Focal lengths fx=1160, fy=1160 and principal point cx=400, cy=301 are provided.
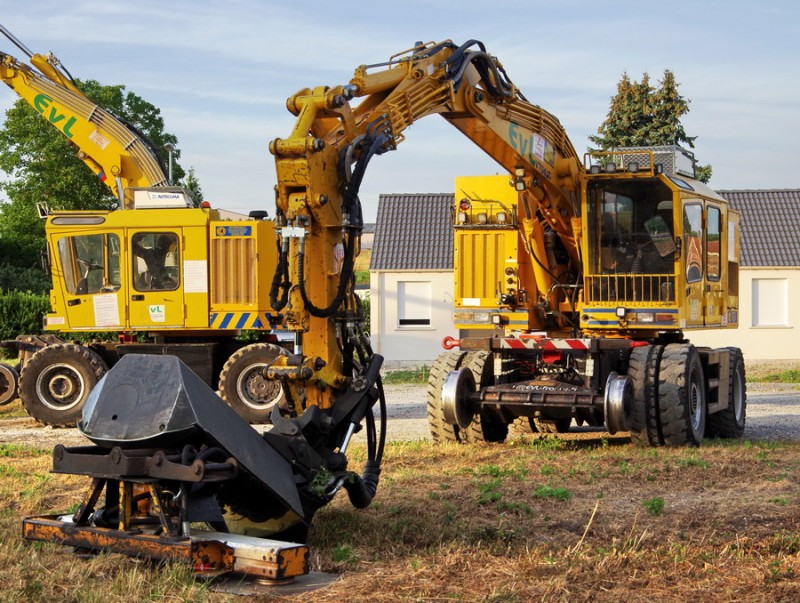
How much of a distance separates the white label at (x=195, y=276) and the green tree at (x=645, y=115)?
27.4m

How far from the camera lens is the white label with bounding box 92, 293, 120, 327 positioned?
55.7 feet

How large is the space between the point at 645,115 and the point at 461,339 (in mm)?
30429

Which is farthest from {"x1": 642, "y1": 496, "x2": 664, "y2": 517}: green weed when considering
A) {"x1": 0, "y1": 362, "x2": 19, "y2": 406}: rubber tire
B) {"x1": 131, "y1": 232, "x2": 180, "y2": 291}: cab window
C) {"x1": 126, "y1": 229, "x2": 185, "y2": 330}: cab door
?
{"x1": 0, "y1": 362, "x2": 19, "y2": 406}: rubber tire

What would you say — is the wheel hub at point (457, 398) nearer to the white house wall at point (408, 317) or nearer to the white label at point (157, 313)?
the white label at point (157, 313)

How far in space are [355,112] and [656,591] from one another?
5.02 m

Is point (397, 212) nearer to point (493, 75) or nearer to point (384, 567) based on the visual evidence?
point (493, 75)

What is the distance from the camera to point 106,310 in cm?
1703

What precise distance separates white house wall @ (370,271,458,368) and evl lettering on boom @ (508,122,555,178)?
699 inches

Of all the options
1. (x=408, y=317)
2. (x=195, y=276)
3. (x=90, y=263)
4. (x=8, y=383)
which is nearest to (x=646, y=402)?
(x=195, y=276)

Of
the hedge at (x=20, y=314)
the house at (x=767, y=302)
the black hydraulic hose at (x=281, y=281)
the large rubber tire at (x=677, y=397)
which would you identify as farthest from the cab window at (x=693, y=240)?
the hedge at (x=20, y=314)

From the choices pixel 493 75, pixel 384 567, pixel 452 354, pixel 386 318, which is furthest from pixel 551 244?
pixel 386 318

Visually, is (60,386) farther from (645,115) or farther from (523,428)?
(645,115)

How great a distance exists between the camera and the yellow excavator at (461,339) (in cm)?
699

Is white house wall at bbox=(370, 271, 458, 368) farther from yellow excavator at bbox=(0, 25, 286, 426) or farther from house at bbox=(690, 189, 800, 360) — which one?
yellow excavator at bbox=(0, 25, 286, 426)
